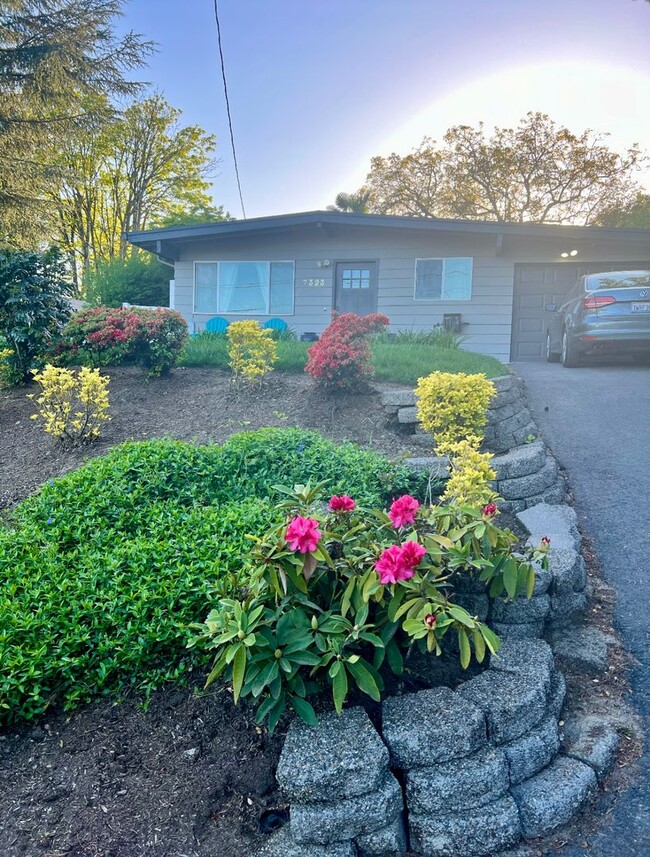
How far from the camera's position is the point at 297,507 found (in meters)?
2.21

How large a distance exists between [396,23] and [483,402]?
290 inches

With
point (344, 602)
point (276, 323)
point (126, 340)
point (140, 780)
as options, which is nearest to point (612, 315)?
point (276, 323)

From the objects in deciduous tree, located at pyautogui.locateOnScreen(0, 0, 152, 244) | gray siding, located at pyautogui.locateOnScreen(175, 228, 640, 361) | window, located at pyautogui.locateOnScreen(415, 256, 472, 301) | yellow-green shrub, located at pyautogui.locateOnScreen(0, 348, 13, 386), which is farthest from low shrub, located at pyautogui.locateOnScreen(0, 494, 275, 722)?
deciduous tree, located at pyautogui.locateOnScreen(0, 0, 152, 244)

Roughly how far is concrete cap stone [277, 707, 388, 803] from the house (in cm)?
1008

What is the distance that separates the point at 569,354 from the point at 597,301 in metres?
1.21

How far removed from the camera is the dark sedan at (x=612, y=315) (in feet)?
26.0

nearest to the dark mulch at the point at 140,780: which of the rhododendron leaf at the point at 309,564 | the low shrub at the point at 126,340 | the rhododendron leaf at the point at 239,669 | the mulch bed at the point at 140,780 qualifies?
the mulch bed at the point at 140,780

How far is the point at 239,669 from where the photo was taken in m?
1.67

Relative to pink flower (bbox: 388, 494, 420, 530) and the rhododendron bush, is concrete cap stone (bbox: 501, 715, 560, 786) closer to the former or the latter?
the rhododendron bush

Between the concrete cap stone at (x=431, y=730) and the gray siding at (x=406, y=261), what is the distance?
32.8ft

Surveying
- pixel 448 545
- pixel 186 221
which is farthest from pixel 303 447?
pixel 186 221

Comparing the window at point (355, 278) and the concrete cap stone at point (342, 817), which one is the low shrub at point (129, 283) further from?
the concrete cap stone at point (342, 817)

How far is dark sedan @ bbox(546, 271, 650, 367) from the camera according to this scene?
7.93 meters

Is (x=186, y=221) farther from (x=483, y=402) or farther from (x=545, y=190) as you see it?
(x=483, y=402)
